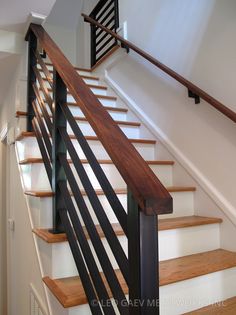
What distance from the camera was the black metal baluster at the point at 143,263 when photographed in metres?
0.72

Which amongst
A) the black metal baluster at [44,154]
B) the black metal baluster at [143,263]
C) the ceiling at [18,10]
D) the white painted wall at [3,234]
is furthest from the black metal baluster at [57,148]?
the white painted wall at [3,234]

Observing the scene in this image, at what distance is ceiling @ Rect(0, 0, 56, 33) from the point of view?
77.5 inches

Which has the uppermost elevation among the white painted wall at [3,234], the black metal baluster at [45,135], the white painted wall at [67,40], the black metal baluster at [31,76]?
the white painted wall at [67,40]

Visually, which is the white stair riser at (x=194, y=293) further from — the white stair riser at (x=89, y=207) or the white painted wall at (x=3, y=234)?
the white painted wall at (x=3, y=234)

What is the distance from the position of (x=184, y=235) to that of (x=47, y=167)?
3.08ft

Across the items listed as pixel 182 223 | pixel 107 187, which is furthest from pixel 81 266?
pixel 182 223

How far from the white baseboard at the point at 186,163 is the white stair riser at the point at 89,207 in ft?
0.50

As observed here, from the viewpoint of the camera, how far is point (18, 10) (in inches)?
80.2

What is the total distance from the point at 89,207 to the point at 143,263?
0.96 meters

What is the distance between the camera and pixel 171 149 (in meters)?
2.35

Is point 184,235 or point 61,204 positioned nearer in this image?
point 61,204

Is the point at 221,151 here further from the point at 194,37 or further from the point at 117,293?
the point at 117,293

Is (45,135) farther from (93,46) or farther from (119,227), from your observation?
(93,46)

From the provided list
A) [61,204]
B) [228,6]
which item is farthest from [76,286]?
[228,6]
